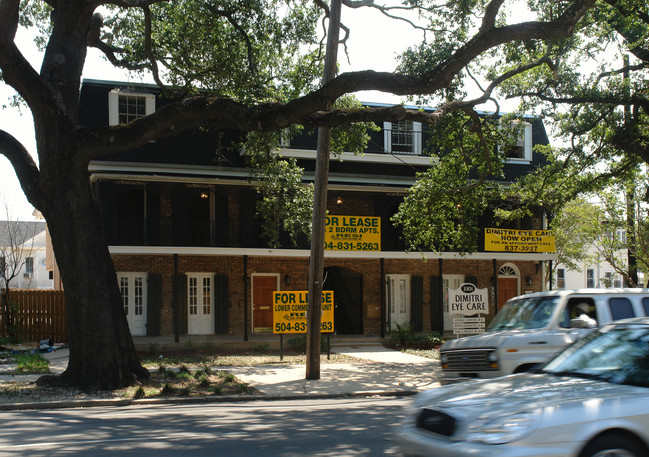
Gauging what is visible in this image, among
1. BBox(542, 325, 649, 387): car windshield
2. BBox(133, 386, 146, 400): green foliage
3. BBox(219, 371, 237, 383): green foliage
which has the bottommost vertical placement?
BBox(219, 371, 237, 383): green foliage

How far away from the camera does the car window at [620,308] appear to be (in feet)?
32.2

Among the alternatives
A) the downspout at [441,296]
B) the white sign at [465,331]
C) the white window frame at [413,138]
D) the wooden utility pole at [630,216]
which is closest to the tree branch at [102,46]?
the white window frame at [413,138]

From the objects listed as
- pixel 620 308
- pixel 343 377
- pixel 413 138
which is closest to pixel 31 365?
pixel 343 377

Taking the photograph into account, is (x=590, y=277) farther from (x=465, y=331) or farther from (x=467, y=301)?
(x=465, y=331)

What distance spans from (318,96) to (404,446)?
24.0 ft

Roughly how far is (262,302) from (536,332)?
1553 cm

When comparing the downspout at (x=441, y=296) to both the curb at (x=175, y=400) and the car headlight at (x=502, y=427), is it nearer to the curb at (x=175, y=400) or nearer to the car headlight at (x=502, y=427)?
the curb at (x=175, y=400)

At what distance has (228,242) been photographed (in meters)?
22.8

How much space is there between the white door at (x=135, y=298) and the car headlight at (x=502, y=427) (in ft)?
62.6

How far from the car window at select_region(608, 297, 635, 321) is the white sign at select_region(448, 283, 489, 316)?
897cm

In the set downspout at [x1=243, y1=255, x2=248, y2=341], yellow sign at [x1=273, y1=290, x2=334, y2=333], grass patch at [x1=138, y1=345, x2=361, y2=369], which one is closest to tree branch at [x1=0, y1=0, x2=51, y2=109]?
grass patch at [x1=138, y1=345, x2=361, y2=369]

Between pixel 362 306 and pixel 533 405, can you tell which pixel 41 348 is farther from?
pixel 533 405

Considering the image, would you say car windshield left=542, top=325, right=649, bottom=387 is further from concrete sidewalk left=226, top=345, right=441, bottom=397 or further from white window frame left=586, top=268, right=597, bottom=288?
white window frame left=586, top=268, right=597, bottom=288

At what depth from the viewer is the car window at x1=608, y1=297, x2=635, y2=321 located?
9.80 m
